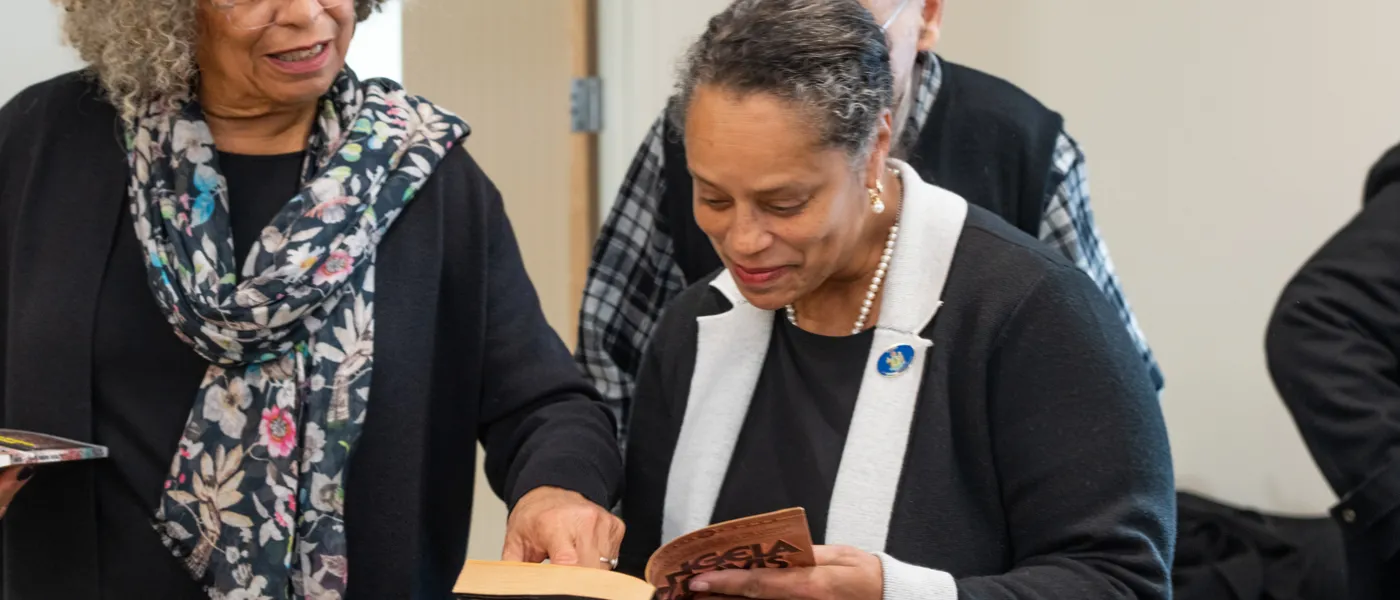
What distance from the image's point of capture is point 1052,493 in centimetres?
139

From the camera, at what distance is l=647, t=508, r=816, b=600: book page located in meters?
1.23

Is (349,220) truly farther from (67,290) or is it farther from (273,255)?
(67,290)

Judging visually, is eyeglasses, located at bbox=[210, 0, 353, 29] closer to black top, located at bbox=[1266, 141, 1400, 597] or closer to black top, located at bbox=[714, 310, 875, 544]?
black top, located at bbox=[714, 310, 875, 544]

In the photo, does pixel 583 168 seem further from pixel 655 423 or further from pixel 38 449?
pixel 38 449

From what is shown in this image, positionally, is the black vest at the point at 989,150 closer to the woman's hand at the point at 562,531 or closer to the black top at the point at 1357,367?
the black top at the point at 1357,367

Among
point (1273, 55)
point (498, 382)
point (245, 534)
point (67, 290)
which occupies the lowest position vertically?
point (245, 534)

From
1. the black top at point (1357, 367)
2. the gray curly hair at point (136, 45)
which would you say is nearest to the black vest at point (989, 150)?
the black top at point (1357, 367)

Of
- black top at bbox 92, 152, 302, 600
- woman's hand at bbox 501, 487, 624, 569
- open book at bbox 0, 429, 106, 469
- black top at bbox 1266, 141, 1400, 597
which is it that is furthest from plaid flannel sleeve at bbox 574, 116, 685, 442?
black top at bbox 1266, 141, 1400, 597

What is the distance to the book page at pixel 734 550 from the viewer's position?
1.23m

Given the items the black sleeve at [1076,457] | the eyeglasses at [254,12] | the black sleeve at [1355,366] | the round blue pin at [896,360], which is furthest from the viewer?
the black sleeve at [1355,366]

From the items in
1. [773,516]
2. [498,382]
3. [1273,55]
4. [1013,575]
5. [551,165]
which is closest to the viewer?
[773,516]

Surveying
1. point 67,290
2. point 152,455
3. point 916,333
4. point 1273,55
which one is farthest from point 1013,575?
point 1273,55

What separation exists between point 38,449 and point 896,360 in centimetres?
93

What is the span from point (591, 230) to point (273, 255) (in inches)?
79.0
